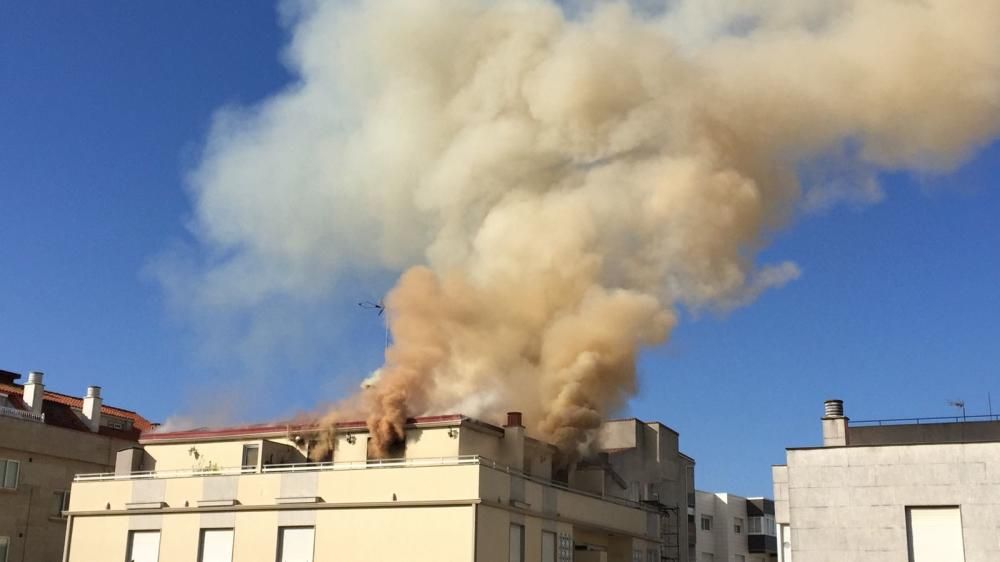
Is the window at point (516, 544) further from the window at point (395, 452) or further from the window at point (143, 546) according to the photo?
the window at point (143, 546)

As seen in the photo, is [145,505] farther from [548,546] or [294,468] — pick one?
[548,546]

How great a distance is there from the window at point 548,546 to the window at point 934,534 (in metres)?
19.5

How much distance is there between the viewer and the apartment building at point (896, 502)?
41938mm

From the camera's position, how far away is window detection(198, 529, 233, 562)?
5575cm

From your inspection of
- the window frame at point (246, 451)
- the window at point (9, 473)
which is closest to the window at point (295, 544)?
the window frame at point (246, 451)

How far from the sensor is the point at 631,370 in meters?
66.8

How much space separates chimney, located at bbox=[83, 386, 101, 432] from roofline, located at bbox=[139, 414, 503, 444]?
8156 millimetres

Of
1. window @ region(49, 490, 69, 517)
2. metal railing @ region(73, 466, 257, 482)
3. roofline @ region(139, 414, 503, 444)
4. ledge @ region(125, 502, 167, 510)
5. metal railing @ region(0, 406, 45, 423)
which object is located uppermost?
metal railing @ region(0, 406, 45, 423)

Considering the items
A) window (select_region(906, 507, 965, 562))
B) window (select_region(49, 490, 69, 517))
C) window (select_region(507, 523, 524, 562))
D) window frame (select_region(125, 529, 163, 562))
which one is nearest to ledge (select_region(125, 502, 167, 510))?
window frame (select_region(125, 529, 163, 562))

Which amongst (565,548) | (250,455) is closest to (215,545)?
(250,455)

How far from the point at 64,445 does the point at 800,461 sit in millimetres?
44630

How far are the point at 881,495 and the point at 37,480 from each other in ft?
156

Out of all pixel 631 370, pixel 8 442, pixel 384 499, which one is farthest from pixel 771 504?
pixel 8 442

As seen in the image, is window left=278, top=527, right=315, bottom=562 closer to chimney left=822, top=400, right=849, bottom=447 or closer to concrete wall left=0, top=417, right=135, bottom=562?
concrete wall left=0, top=417, right=135, bottom=562
